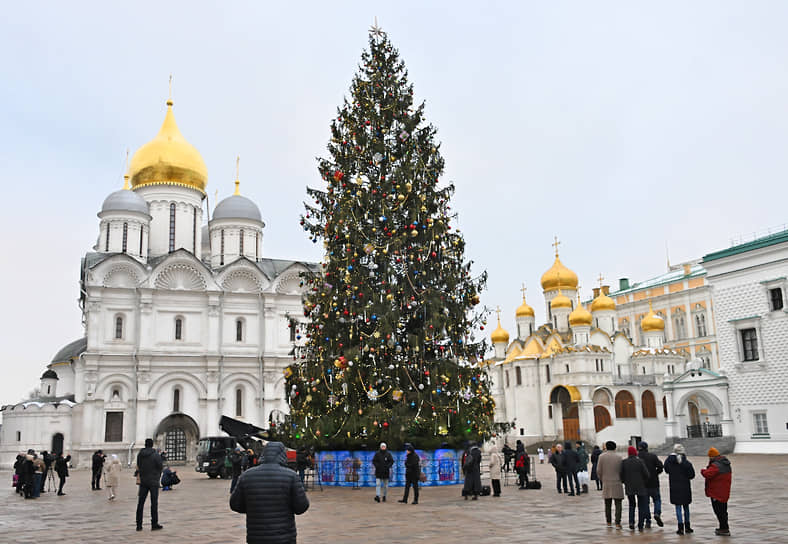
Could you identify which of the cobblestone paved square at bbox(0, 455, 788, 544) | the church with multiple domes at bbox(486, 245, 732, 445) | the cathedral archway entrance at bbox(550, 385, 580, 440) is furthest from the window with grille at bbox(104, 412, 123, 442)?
the cathedral archway entrance at bbox(550, 385, 580, 440)

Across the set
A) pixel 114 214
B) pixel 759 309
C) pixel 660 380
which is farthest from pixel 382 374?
pixel 660 380

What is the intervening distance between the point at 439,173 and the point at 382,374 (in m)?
5.44

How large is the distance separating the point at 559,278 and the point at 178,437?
29.0 m

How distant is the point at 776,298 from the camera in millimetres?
31047

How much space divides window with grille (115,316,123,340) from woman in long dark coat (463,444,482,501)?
30530mm

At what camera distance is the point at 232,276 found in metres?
43.9

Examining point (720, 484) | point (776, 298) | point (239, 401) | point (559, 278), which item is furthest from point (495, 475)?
point (559, 278)

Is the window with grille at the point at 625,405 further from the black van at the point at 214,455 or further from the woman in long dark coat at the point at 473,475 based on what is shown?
the woman in long dark coat at the point at 473,475

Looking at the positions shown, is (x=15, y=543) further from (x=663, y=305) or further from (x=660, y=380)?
(x=663, y=305)

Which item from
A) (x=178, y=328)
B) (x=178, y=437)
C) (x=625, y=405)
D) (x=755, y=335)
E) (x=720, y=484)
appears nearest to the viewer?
(x=720, y=484)

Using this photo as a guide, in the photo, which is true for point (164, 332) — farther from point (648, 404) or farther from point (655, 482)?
point (655, 482)

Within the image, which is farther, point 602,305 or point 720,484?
point 602,305

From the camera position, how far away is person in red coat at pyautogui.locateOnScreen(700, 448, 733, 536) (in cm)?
955

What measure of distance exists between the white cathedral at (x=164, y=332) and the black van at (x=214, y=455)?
35.3ft
